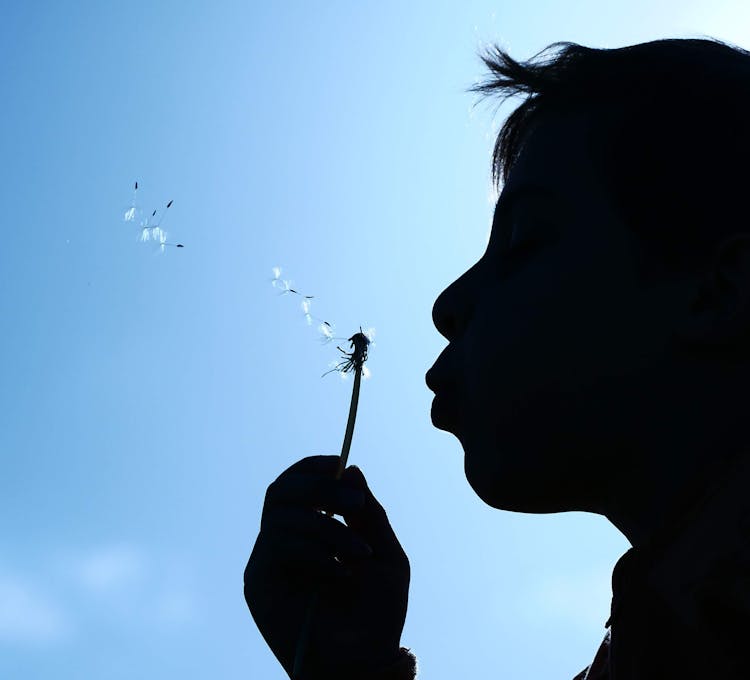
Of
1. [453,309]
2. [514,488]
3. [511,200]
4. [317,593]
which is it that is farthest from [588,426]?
[317,593]

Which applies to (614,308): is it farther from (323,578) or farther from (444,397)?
(323,578)

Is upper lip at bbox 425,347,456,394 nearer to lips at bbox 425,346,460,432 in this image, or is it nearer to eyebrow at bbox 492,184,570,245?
lips at bbox 425,346,460,432

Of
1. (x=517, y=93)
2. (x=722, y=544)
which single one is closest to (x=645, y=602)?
(x=722, y=544)

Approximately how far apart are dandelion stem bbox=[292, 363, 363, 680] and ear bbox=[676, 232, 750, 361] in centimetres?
87

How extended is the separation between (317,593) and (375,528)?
1.09 feet

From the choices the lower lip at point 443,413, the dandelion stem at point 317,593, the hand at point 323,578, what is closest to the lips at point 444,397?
the lower lip at point 443,413

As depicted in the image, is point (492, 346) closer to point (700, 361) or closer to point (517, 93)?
point (700, 361)

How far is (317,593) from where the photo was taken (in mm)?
2408

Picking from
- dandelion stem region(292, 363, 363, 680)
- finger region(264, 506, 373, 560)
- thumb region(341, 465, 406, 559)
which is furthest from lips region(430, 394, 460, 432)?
thumb region(341, 465, 406, 559)

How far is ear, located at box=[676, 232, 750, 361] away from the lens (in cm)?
192

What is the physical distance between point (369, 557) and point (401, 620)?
A: 0.63 ft

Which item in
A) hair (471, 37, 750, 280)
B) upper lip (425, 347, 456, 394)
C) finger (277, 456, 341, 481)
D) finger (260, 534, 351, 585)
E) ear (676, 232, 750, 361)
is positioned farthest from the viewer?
finger (277, 456, 341, 481)

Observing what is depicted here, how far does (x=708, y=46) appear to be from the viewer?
101 inches

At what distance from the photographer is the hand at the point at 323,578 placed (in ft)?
7.84
